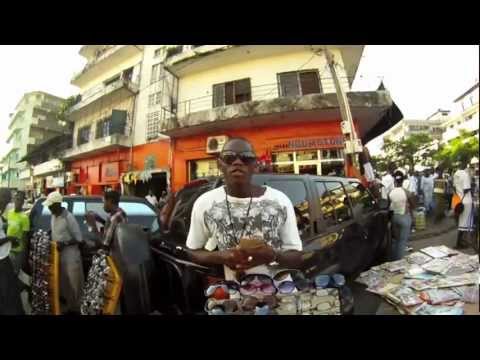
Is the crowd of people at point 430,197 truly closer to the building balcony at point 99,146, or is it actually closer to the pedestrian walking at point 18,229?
the building balcony at point 99,146

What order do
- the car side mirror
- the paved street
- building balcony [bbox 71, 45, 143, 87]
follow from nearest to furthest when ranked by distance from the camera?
the paved street
building balcony [bbox 71, 45, 143, 87]
the car side mirror

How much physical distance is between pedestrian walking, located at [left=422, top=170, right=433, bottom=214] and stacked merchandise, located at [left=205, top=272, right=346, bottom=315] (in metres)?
0.66

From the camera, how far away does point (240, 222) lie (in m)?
1.16

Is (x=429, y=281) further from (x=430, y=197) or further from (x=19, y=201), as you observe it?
(x=19, y=201)

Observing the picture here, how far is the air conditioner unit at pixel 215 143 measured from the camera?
4.07ft

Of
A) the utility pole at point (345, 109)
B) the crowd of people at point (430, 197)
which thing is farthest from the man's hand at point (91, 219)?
the crowd of people at point (430, 197)

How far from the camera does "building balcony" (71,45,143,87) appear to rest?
4.34 ft

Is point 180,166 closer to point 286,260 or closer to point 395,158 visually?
point 286,260

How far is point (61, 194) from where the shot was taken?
158 cm

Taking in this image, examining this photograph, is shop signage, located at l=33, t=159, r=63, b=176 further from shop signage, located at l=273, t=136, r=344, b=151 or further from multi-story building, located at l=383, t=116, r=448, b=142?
multi-story building, located at l=383, t=116, r=448, b=142

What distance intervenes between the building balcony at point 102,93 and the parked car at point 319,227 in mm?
673

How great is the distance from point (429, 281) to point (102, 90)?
191 centimetres

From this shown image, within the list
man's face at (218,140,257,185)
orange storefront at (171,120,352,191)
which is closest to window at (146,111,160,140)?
orange storefront at (171,120,352,191)
